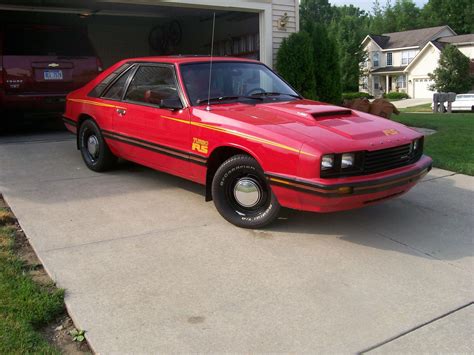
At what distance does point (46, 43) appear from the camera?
29.2ft

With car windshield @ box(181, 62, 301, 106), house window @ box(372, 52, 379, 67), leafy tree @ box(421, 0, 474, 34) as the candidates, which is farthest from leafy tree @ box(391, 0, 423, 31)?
car windshield @ box(181, 62, 301, 106)

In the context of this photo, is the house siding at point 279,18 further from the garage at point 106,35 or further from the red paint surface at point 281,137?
the red paint surface at point 281,137

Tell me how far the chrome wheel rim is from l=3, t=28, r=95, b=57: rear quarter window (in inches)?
229

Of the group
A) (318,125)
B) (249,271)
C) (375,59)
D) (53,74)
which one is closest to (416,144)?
(318,125)

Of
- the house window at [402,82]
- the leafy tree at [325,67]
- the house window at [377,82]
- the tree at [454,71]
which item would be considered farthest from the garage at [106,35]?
the house window at [377,82]

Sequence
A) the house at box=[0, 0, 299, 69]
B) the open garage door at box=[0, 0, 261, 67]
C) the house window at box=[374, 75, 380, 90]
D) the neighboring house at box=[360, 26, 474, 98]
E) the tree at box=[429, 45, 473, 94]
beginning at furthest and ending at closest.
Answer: the house window at box=[374, 75, 380, 90] → the neighboring house at box=[360, 26, 474, 98] → the tree at box=[429, 45, 473, 94] → the open garage door at box=[0, 0, 261, 67] → the house at box=[0, 0, 299, 69]

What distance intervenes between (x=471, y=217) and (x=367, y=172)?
5.16 ft

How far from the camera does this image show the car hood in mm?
4059

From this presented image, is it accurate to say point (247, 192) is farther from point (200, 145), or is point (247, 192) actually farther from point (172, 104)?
point (172, 104)

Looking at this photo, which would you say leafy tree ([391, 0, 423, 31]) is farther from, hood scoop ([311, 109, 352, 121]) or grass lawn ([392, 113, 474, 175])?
hood scoop ([311, 109, 352, 121])

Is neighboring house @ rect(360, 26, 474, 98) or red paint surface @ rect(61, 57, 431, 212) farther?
neighboring house @ rect(360, 26, 474, 98)

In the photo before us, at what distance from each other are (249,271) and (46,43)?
697 cm

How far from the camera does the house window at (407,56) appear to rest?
2110 inches

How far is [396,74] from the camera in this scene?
54031 millimetres
